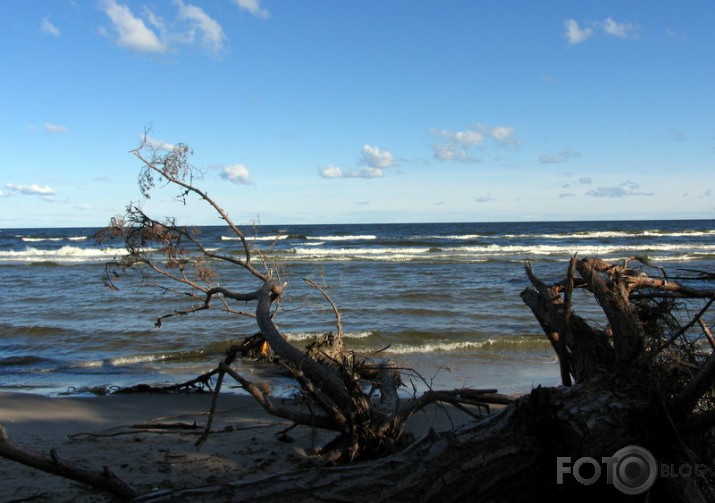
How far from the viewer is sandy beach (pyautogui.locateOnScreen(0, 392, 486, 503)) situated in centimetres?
377

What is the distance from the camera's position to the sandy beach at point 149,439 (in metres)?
3.77

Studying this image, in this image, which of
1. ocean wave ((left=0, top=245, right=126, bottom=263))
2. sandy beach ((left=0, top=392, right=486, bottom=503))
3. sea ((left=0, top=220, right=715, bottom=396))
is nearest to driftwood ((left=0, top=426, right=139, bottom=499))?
sandy beach ((left=0, top=392, right=486, bottom=503))

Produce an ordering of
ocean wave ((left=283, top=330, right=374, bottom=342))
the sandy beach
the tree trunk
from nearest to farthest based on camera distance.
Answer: the tree trunk → the sandy beach → ocean wave ((left=283, top=330, right=374, bottom=342))

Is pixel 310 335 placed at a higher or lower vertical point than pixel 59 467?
lower

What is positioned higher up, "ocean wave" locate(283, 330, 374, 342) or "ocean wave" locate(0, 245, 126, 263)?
"ocean wave" locate(0, 245, 126, 263)

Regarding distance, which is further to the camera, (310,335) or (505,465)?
(310,335)

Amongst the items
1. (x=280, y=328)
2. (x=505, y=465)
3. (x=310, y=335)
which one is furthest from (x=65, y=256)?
(x=505, y=465)

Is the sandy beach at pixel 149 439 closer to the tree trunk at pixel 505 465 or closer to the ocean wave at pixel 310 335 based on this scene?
the tree trunk at pixel 505 465

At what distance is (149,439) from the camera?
479 cm

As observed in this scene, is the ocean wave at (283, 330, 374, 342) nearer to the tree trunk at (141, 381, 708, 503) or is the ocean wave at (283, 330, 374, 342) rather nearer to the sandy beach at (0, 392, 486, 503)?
the sandy beach at (0, 392, 486, 503)

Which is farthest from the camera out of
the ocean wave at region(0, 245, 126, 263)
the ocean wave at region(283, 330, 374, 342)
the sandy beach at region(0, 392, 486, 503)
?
the ocean wave at region(0, 245, 126, 263)

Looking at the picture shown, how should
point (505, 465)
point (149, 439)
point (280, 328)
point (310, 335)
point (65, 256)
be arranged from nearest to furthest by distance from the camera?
1. point (505, 465)
2. point (149, 439)
3. point (310, 335)
4. point (280, 328)
5. point (65, 256)

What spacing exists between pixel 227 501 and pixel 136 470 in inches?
67.6

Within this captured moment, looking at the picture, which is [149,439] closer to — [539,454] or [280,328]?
[539,454]
